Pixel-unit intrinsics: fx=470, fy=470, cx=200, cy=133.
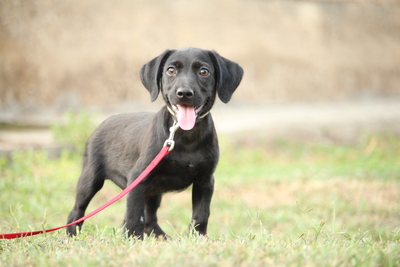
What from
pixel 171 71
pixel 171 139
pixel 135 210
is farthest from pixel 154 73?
pixel 135 210

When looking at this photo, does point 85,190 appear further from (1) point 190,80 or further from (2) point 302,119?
(2) point 302,119

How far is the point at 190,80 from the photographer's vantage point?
12.6ft

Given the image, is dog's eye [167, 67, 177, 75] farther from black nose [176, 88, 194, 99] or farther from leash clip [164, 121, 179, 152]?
leash clip [164, 121, 179, 152]

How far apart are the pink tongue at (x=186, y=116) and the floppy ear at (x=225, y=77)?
39cm

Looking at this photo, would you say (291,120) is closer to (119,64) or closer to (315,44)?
(315,44)

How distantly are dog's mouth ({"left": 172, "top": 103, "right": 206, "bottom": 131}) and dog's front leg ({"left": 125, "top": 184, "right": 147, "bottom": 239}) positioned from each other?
0.61 metres

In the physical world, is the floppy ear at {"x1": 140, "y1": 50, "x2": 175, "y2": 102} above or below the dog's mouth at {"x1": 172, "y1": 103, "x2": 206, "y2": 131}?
above

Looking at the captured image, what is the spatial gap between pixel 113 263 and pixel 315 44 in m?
12.9

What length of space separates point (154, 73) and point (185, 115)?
59cm

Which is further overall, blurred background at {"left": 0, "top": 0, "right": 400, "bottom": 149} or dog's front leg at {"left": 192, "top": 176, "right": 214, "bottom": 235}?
blurred background at {"left": 0, "top": 0, "right": 400, "bottom": 149}

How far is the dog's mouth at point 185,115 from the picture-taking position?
3778mm

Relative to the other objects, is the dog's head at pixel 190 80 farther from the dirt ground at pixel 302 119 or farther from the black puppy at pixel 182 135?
the dirt ground at pixel 302 119

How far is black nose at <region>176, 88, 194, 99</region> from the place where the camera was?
12.1 feet

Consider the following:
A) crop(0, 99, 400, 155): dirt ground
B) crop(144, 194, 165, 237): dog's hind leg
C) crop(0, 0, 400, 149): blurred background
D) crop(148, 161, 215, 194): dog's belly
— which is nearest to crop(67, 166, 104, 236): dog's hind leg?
crop(144, 194, 165, 237): dog's hind leg
